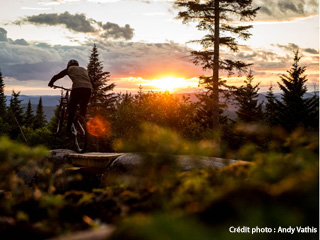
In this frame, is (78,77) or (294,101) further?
(294,101)

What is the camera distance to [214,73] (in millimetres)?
25703

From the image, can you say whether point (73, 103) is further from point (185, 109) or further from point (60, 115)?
point (185, 109)

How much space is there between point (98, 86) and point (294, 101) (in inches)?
1055

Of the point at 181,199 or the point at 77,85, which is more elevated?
the point at 77,85

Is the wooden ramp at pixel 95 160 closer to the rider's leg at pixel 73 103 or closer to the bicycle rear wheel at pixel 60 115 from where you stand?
the rider's leg at pixel 73 103

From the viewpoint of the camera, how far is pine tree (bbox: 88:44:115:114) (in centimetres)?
4525

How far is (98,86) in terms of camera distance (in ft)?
150

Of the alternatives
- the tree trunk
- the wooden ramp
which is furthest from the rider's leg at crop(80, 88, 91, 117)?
the tree trunk

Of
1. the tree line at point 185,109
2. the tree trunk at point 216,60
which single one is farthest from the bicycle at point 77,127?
the tree trunk at point 216,60

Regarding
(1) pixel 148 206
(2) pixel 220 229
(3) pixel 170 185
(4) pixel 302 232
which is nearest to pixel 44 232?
(1) pixel 148 206

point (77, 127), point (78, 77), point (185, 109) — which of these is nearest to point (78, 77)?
point (78, 77)

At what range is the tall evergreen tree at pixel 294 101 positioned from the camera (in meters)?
26.9

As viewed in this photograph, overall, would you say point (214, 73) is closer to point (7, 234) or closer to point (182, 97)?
point (182, 97)

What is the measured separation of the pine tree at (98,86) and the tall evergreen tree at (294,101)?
2344cm
